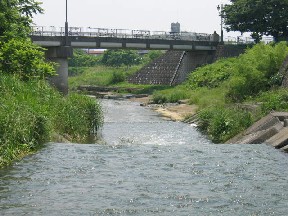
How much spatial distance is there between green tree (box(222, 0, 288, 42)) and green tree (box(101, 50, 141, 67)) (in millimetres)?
45678

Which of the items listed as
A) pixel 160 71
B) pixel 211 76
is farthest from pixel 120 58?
pixel 211 76

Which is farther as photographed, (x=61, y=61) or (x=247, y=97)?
(x=61, y=61)

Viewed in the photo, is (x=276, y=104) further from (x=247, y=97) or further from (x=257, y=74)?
(x=257, y=74)

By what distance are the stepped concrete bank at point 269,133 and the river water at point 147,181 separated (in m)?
0.84

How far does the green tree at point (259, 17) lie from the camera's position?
63.4 m

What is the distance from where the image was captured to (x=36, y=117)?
1593cm

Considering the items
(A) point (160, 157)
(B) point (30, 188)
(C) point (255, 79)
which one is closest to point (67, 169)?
(B) point (30, 188)

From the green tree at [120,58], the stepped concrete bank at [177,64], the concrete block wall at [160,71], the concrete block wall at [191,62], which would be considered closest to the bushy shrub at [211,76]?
the stepped concrete bank at [177,64]

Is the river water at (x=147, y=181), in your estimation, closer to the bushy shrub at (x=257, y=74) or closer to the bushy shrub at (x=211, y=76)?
the bushy shrub at (x=257, y=74)

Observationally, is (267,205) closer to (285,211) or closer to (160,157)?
(285,211)

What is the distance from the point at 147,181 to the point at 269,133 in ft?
29.8

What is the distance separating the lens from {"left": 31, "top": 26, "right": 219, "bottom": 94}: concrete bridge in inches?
2068

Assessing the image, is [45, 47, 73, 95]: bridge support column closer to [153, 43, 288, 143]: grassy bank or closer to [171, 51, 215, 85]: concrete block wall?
[153, 43, 288, 143]: grassy bank

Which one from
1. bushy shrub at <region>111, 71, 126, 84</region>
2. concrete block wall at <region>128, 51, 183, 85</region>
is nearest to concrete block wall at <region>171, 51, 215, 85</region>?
concrete block wall at <region>128, 51, 183, 85</region>
